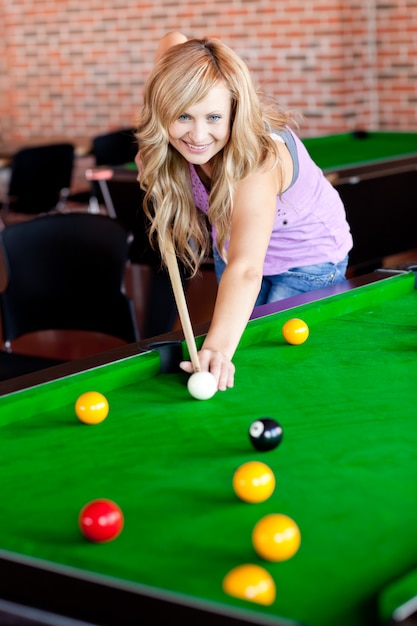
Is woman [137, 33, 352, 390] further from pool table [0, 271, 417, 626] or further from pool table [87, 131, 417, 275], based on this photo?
pool table [87, 131, 417, 275]

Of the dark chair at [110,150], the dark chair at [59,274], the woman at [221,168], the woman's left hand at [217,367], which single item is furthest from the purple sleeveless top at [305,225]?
the dark chair at [110,150]

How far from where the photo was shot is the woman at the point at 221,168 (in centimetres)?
202

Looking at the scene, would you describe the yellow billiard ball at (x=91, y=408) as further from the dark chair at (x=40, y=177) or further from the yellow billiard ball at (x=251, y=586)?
the dark chair at (x=40, y=177)

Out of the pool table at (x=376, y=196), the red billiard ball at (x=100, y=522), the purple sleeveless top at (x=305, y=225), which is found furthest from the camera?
the pool table at (x=376, y=196)

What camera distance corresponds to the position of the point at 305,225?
8.59 ft

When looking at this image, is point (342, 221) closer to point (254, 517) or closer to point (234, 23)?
point (254, 517)

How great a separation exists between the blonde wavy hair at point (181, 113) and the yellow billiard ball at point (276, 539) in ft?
3.73

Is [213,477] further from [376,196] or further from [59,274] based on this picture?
[376,196]

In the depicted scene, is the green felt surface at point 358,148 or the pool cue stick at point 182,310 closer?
the pool cue stick at point 182,310

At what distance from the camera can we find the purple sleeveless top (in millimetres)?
2525

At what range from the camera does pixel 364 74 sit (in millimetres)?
6590

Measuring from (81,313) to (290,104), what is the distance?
155 inches

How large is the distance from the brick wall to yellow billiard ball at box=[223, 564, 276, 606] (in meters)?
5.79

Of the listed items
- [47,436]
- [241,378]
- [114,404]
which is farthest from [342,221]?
[47,436]
